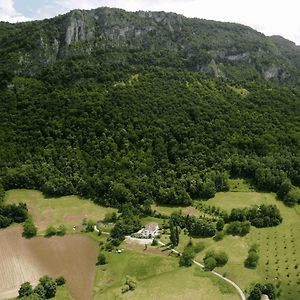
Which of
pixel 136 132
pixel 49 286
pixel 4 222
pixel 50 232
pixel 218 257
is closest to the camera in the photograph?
pixel 49 286

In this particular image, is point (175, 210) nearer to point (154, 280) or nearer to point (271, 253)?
point (271, 253)

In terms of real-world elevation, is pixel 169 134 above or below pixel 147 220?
above

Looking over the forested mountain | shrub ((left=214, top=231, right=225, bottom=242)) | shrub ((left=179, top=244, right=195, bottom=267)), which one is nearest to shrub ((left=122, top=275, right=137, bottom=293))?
shrub ((left=179, top=244, right=195, bottom=267))

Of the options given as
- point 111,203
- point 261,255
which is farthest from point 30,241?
point 261,255

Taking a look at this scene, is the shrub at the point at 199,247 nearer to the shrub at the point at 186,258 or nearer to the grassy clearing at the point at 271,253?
the grassy clearing at the point at 271,253

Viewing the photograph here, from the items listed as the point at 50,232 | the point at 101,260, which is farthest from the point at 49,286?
the point at 50,232

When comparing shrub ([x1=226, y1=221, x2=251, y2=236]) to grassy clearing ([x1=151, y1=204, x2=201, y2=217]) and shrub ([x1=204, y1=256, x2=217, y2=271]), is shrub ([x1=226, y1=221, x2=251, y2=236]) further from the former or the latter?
shrub ([x1=204, y1=256, x2=217, y2=271])

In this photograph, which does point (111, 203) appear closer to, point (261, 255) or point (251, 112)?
point (261, 255)
